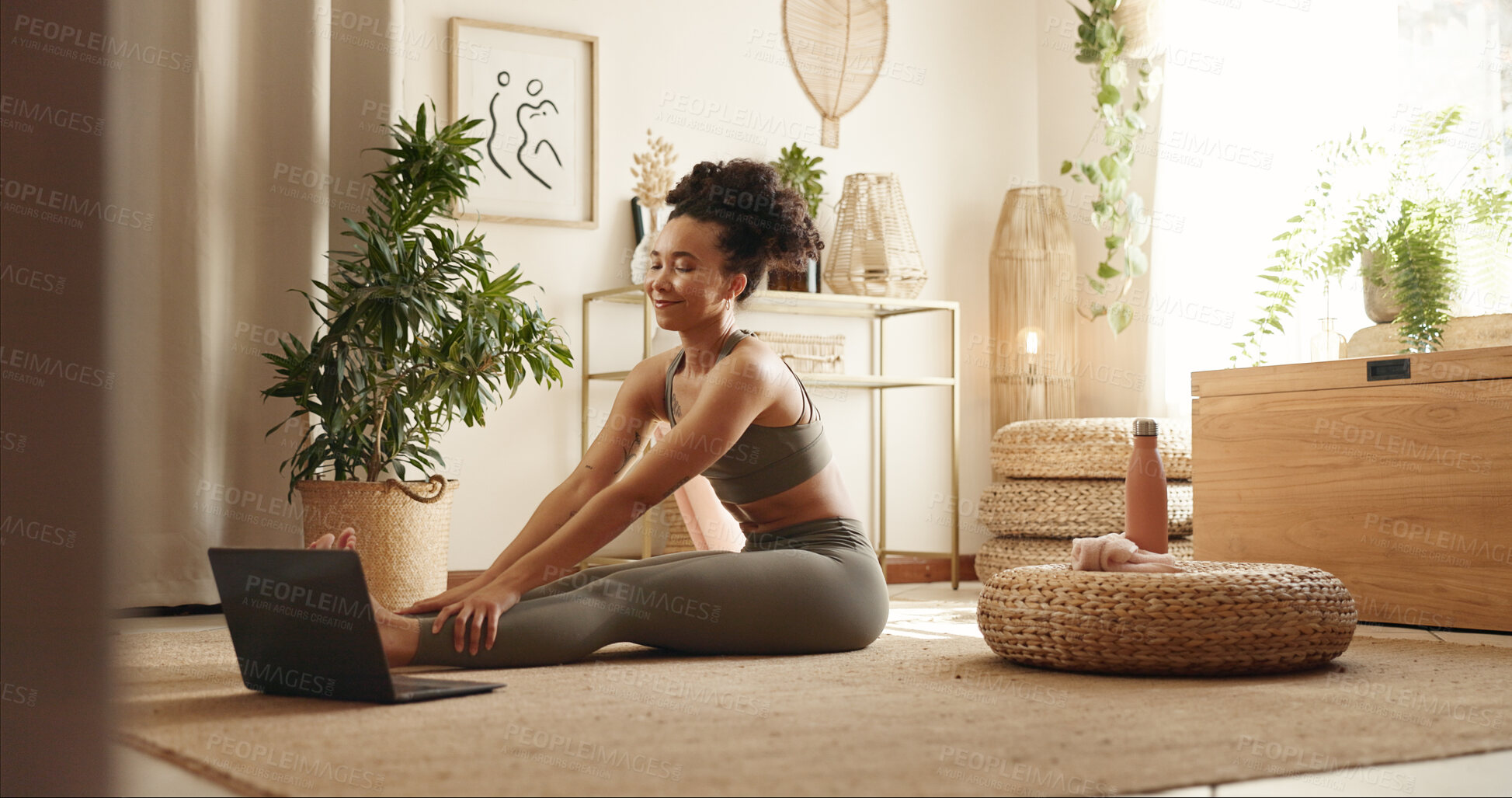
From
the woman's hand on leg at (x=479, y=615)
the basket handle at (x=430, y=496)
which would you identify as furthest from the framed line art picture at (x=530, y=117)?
the woman's hand on leg at (x=479, y=615)

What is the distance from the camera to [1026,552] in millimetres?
3629

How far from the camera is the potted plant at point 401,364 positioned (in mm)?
2801

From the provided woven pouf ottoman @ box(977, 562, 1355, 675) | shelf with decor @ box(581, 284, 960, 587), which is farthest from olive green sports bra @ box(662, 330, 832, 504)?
shelf with decor @ box(581, 284, 960, 587)

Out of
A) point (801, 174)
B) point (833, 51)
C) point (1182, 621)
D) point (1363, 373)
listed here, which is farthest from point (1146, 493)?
point (833, 51)

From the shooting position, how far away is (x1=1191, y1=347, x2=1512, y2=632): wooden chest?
2.45m

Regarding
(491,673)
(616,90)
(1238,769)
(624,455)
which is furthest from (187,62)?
(1238,769)

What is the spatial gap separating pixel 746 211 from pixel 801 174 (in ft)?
5.65

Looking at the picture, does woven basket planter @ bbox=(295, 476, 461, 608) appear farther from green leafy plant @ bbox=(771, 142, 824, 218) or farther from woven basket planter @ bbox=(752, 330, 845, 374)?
green leafy plant @ bbox=(771, 142, 824, 218)

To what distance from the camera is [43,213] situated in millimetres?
744

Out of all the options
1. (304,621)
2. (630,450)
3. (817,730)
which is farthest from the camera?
(630,450)

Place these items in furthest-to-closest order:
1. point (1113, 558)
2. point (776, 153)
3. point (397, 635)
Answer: point (776, 153), point (1113, 558), point (397, 635)

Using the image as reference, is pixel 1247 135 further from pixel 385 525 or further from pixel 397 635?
pixel 397 635

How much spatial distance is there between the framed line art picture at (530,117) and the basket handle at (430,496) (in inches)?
33.7

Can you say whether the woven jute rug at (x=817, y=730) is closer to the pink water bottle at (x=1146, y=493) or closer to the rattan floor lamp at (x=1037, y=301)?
the pink water bottle at (x=1146, y=493)
